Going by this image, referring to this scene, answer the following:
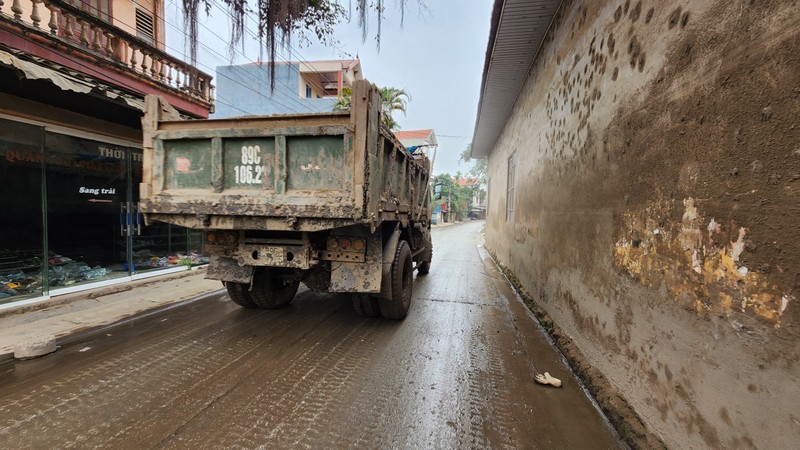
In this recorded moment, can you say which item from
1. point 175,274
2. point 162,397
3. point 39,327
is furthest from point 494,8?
point 175,274

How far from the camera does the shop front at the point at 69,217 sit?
4965mm

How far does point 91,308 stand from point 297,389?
402 centimetres

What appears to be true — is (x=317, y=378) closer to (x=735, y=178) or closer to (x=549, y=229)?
(x=735, y=178)

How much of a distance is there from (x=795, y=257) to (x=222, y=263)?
4.42 meters

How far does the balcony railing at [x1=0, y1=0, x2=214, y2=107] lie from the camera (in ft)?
15.4

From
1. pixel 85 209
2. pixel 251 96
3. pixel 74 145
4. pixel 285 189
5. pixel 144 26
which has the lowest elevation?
pixel 85 209

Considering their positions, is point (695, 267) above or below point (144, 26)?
below

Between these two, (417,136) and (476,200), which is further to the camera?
(476,200)

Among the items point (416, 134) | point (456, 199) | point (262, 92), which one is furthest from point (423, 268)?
point (456, 199)

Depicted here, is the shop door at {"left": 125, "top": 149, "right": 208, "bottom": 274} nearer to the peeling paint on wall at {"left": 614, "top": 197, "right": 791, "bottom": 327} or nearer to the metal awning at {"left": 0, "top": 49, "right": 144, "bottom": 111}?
the metal awning at {"left": 0, "top": 49, "right": 144, "bottom": 111}

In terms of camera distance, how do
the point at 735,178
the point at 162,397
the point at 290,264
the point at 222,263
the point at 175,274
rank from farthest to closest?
1. the point at 175,274
2. the point at 222,263
3. the point at 290,264
4. the point at 162,397
5. the point at 735,178

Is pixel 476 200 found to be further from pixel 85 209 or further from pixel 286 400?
pixel 286 400

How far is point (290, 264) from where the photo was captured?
346 cm

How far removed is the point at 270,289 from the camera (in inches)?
178
